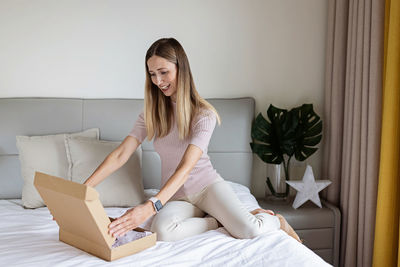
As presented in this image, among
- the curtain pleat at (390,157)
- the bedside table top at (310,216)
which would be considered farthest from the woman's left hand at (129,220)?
the curtain pleat at (390,157)

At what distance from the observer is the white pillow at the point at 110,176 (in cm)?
225

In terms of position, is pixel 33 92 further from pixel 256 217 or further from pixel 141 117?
pixel 256 217

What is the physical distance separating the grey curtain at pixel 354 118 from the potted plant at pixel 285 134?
5.8 inches

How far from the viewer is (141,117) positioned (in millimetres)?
2109

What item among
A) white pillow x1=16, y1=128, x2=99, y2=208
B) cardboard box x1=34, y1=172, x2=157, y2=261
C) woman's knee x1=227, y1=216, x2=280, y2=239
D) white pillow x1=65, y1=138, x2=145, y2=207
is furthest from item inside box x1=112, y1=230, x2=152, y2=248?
white pillow x1=16, y1=128, x2=99, y2=208

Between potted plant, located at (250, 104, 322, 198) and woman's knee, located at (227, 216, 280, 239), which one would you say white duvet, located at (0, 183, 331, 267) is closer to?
woman's knee, located at (227, 216, 280, 239)

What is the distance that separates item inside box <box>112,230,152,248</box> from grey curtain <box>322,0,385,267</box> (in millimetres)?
1386

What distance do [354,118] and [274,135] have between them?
527 millimetres

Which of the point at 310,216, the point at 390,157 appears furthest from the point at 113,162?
the point at 390,157

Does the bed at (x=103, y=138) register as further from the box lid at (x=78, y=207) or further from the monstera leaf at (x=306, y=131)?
the monstera leaf at (x=306, y=131)

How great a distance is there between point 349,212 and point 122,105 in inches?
62.5

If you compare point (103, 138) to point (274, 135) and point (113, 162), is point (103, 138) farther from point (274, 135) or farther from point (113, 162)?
point (274, 135)

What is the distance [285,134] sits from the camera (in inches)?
105

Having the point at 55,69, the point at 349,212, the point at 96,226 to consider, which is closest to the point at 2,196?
the point at 55,69
